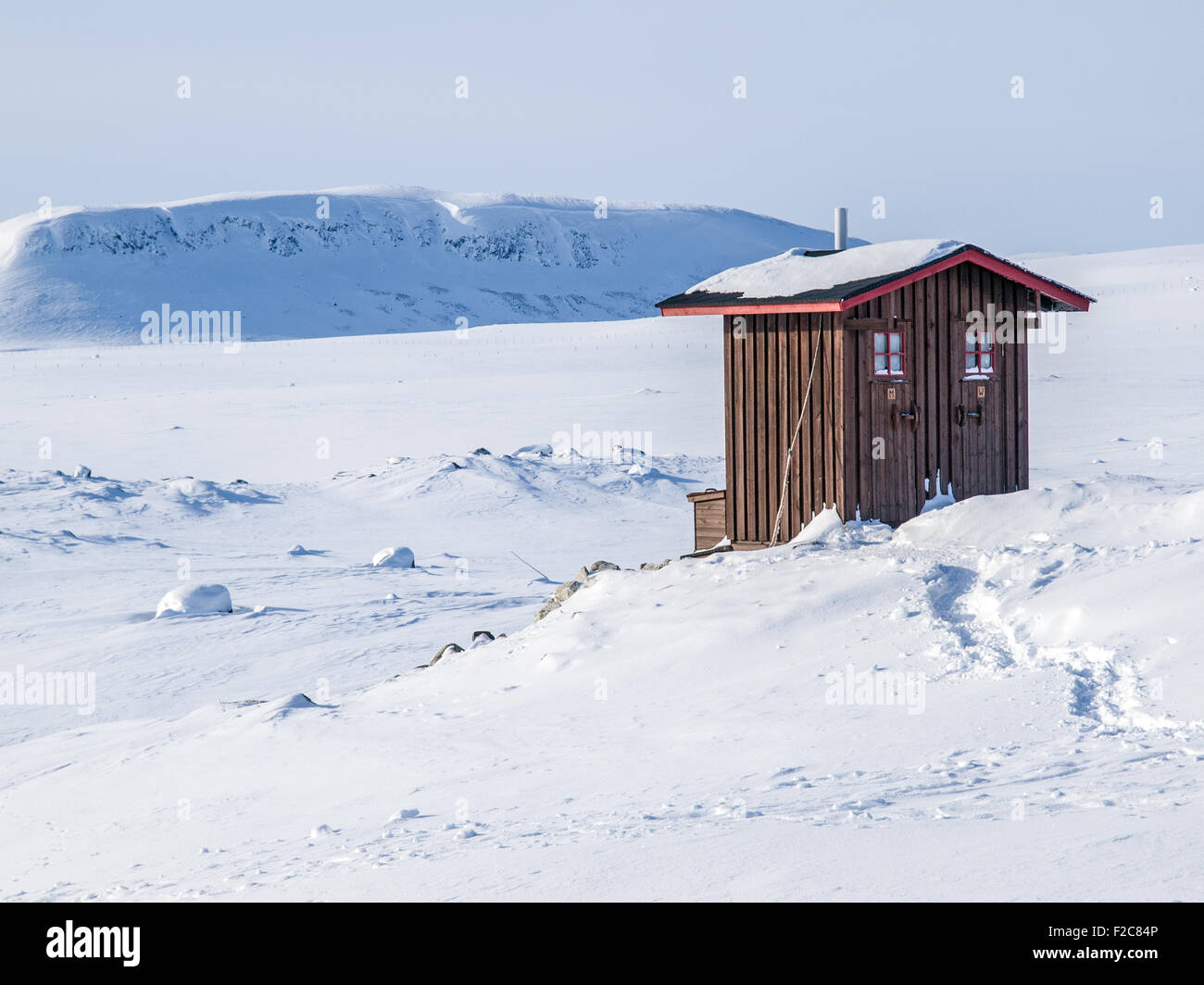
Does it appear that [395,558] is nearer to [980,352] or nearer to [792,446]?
[792,446]

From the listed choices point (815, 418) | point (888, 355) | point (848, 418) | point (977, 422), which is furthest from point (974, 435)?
point (815, 418)

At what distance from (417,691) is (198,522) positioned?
46.8 ft

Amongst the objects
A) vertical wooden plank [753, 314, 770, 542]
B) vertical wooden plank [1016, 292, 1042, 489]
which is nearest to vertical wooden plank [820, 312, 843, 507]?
vertical wooden plank [753, 314, 770, 542]

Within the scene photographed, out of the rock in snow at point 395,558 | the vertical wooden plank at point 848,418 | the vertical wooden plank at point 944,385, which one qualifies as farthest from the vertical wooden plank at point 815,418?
the rock in snow at point 395,558

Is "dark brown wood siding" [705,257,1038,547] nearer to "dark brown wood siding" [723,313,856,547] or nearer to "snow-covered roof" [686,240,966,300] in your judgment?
"dark brown wood siding" [723,313,856,547]

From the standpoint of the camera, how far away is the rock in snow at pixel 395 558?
67.1ft

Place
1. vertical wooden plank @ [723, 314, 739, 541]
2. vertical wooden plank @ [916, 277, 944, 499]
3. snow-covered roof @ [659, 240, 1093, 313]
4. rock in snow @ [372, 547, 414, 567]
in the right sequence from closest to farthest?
snow-covered roof @ [659, 240, 1093, 313]
vertical wooden plank @ [916, 277, 944, 499]
vertical wooden plank @ [723, 314, 739, 541]
rock in snow @ [372, 547, 414, 567]

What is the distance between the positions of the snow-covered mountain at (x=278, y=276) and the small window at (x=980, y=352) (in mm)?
125549

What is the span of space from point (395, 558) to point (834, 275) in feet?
31.3

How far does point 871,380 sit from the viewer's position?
514 inches

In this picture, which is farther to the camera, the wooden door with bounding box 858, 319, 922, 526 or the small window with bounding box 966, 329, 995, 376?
the small window with bounding box 966, 329, 995, 376

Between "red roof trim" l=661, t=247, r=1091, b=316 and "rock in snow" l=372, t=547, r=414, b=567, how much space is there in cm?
769

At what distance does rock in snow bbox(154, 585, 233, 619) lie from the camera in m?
16.9
